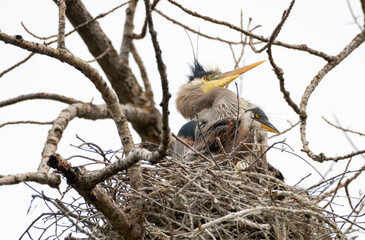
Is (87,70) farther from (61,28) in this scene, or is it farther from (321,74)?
(321,74)

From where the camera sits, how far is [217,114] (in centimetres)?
464

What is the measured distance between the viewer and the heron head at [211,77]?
5.50m

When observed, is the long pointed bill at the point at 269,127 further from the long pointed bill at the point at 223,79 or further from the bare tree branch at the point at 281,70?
the long pointed bill at the point at 223,79

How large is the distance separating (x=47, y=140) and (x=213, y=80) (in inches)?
93.9

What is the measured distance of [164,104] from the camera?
1921 millimetres

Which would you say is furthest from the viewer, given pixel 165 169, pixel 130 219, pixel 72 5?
pixel 72 5

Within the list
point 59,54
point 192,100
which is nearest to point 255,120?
point 192,100

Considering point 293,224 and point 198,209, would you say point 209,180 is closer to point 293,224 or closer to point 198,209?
point 198,209

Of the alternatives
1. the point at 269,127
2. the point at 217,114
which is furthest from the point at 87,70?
the point at 217,114

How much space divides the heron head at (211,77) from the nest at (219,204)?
2.40m

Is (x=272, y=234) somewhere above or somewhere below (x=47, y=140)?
below

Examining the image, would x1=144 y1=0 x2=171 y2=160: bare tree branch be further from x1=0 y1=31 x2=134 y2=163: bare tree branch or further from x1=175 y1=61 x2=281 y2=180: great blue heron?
x1=175 y1=61 x2=281 y2=180: great blue heron

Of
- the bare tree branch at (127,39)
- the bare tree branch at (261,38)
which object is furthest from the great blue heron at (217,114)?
the bare tree branch at (127,39)

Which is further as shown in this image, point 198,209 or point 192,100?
point 192,100
